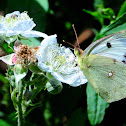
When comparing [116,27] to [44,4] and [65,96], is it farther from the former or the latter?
[65,96]

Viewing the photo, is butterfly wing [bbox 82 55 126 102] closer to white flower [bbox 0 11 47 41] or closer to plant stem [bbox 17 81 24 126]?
white flower [bbox 0 11 47 41]

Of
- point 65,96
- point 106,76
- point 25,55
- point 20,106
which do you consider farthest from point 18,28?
point 65,96

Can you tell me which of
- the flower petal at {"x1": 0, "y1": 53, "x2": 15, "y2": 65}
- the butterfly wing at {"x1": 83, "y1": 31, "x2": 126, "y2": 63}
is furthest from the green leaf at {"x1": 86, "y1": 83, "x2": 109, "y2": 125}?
the flower petal at {"x1": 0, "y1": 53, "x2": 15, "y2": 65}

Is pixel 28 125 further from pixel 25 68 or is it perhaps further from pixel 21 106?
pixel 25 68

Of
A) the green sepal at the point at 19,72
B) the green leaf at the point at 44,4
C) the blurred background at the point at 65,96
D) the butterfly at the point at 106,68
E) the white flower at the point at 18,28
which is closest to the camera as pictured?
the green sepal at the point at 19,72

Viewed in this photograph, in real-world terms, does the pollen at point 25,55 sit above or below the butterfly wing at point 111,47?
above

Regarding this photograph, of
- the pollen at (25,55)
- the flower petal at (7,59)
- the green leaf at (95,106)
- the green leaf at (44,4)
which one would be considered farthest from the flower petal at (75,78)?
the green leaf at (44,4)

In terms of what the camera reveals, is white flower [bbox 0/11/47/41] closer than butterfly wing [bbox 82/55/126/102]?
Yes

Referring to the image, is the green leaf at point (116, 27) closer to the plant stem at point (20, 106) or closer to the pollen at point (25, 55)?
the pollen at point (25, 55)
